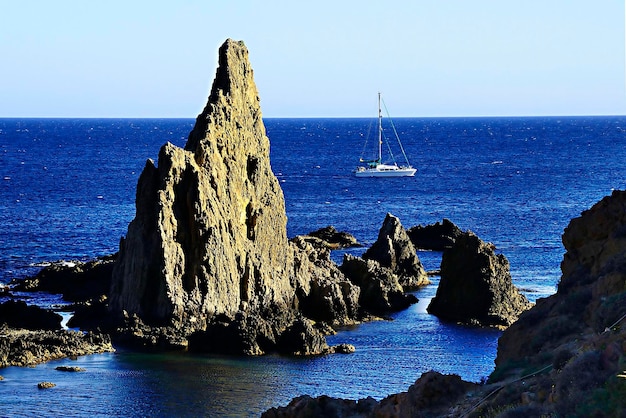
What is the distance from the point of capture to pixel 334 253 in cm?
9044

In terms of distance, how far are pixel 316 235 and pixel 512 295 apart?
36241 millimetres

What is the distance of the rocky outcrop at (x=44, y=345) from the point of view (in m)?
51.8

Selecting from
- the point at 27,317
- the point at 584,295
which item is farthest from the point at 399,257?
the point at 584,295

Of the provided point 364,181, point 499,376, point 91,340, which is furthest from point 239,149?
point 364,181

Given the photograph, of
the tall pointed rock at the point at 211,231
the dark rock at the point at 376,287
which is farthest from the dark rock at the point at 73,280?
the dark rock at the point at 376,287

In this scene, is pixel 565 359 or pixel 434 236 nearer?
pixel 565 359

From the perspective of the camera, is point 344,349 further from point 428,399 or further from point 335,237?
point 335,237

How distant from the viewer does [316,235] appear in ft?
325

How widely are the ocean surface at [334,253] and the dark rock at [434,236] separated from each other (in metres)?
3.84

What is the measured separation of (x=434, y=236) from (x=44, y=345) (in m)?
50.7

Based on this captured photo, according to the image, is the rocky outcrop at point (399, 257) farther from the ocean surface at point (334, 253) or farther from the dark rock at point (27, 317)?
the dark rock at point (27, 317)

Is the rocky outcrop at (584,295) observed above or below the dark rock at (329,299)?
above

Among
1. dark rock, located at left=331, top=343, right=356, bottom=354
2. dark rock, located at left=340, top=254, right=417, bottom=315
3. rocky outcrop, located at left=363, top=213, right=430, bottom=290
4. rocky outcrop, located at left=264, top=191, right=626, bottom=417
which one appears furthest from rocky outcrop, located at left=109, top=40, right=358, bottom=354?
rocky outcrop, located at left=264, top=191, right=626, bottom=417

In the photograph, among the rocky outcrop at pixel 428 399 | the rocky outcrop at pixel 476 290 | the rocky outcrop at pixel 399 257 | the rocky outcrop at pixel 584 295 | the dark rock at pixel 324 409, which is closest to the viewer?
the rocky outcrop at pixel 428 399
